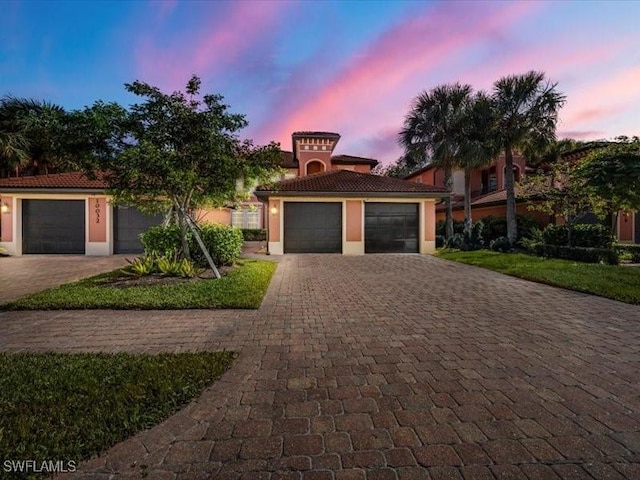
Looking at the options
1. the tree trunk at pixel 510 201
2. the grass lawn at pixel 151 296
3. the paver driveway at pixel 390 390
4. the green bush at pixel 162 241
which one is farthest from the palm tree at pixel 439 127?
the green bush at pixel 162 241

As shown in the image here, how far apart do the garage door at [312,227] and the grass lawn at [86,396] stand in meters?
12.1

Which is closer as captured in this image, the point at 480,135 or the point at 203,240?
the point at 203,240

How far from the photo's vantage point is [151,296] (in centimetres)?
628

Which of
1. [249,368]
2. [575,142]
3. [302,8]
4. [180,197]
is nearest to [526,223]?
[575,142]

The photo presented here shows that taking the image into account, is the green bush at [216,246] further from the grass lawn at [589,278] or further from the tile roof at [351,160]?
the tile roof at [351,160]

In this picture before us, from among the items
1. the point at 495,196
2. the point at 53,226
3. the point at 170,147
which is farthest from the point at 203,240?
the point at 495,196

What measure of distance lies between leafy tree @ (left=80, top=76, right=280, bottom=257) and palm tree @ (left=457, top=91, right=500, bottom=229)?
1287cm

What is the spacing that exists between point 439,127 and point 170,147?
16.3 m

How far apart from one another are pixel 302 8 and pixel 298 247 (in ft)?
31.5

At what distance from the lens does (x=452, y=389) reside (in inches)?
113

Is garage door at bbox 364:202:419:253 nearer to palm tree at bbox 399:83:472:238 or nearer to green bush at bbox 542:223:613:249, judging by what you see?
palm tree at bbox 399:83:472:238

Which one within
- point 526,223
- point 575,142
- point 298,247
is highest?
point 575,142

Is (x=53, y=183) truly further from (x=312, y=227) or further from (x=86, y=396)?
(x=86, y=396)

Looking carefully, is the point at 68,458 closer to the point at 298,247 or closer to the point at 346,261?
the point at 346,261
